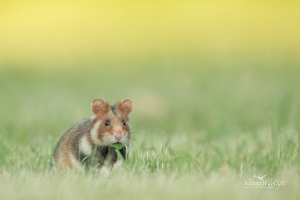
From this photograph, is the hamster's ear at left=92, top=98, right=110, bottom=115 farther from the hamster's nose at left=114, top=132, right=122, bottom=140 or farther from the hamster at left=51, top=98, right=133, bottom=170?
the hamster's nose at left=114, top=132, right=122, bottom=140

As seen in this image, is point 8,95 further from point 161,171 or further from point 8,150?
point 161,171

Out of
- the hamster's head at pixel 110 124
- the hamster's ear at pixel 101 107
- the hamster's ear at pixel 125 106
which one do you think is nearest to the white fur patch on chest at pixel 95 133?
the hamster's head at pixel 110 124

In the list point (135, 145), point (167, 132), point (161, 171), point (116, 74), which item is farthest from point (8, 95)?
point (161, 171)

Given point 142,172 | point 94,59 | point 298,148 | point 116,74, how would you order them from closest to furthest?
point 142,172
point 298,148
point 116,74
point 94,59

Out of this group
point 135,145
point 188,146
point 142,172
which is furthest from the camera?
point 135,145

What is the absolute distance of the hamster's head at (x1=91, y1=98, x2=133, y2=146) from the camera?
20.7 ft

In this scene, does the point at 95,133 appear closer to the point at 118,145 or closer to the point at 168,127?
the point at 118,145

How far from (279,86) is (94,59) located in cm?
464

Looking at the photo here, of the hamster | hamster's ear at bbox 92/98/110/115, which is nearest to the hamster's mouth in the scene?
the hamster

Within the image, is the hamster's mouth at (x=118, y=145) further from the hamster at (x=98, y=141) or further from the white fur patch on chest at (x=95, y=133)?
the white fur patch on chest at (x=95, y=133)

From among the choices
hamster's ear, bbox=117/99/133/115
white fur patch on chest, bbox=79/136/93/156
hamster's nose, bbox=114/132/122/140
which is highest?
hamster's ear, bbox=117/99/133/115

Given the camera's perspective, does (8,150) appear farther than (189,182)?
Yes

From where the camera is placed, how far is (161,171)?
598 cm

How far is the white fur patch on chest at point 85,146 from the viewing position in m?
6.33
